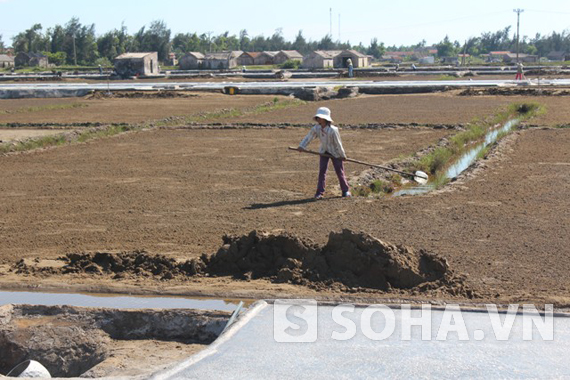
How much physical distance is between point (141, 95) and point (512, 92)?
19.1 metres

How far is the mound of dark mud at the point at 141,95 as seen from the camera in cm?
4244

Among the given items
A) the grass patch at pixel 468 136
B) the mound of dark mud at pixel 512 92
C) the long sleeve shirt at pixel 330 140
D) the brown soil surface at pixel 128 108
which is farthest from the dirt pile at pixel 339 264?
the mound of dark mud at pixel 512 92

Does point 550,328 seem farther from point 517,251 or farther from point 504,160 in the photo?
point 504,160

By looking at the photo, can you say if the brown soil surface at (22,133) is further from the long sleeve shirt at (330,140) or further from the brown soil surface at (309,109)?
the long sleeve shirt at (330,140)

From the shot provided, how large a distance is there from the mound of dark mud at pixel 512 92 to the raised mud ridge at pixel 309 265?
106 ft

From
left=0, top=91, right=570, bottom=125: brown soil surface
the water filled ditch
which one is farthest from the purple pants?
left=0, top=91, right=570, bottom=125: brown soil surface

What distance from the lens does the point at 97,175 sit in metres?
15.6

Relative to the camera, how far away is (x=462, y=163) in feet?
61.7

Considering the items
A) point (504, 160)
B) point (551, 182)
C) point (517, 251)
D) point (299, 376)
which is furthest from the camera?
point (504, 160)

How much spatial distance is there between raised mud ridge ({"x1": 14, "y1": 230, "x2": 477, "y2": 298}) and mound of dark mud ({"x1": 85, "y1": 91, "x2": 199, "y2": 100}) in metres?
33.7

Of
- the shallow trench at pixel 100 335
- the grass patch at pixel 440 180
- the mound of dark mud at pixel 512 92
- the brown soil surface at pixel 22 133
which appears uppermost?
the mound of dark mud at pixel 512 92

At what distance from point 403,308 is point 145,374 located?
2.38 metres

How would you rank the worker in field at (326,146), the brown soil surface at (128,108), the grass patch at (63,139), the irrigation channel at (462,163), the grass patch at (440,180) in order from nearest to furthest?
the worker in field at (326,146) → the irrigation channel at (462,163) → the grass patch at (440,180) → the grass patch at (63,139) → the brown soil surface at (128,108)

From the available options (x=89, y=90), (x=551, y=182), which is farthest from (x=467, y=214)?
(x=89, y=90)
